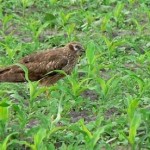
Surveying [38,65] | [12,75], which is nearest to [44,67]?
[38,65]

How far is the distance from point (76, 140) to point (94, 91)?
197cm

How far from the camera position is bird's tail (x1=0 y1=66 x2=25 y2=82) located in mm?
9453

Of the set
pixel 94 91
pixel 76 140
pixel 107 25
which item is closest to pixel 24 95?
pixel 94 91

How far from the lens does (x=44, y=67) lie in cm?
973

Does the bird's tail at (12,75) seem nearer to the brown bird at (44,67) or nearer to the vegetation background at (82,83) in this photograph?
the brown bird at (44,67)

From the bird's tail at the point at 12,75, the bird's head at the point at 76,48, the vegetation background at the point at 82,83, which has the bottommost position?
the vegetation background at the point at 82,83

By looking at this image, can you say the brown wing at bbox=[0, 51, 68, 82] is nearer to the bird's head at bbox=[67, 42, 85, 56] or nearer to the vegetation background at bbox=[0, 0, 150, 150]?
the vegetation background at bbox=[0, 0, 150, 150]

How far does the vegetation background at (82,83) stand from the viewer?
801 cm

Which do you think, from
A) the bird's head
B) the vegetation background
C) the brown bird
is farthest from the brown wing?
the bird's head

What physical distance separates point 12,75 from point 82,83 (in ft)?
2.87

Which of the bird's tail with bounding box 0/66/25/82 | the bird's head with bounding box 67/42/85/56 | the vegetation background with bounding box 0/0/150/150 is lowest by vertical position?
the vegetation background with bounding box 0/0/150/150

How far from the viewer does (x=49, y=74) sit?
31.8ft

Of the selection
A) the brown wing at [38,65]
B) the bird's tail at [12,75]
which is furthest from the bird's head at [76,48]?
the bird's tail at [12,75]

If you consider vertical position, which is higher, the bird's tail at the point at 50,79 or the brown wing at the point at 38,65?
the brown wing at the point at 38,65
